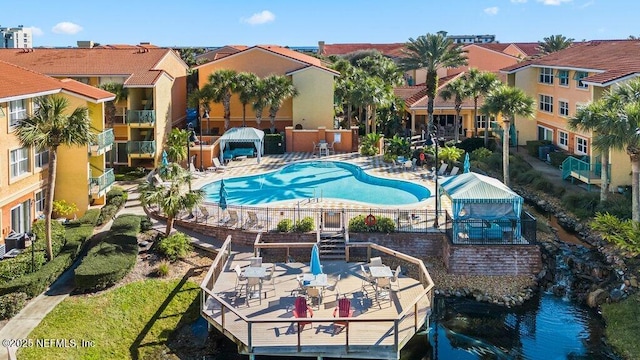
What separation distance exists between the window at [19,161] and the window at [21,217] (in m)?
1.45

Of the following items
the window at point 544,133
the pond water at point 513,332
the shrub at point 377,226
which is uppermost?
the window at point 544,133

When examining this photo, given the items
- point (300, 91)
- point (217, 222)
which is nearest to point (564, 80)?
point (300, 91)

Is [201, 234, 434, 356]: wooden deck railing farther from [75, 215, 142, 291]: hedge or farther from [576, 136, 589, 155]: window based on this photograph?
[576, 136, 589, 155]: window

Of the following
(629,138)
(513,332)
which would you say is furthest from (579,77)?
(513,332)

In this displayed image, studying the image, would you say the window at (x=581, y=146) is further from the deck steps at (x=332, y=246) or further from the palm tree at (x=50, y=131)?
the palm tree at (x=50, y=131)

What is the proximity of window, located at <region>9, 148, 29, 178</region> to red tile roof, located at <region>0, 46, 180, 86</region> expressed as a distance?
1560 cm

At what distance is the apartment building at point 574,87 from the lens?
116 ft

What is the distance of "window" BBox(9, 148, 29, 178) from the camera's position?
2592 centimetres

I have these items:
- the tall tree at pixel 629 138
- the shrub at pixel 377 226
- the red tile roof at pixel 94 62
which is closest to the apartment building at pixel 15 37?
the red tile roof at pixel 94 62

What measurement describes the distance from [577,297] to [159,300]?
1736cm

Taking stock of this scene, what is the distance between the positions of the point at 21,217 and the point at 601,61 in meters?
38.0

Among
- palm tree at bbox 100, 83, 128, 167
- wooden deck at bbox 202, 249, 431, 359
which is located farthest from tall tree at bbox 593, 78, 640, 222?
palm tree at bbox 100, 83, 128, 167

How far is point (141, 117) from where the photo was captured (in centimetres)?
4272

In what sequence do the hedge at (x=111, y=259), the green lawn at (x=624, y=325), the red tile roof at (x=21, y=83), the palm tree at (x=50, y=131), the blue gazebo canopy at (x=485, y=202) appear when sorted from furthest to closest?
the blue gazebo canopy at (x=485, y=202) < the red tile roof at (x=21, y=83) < the palm tree at (x=50, y=131) < the hedge at (x=111, y=259) < the green lawn at (x=624, y=325)
